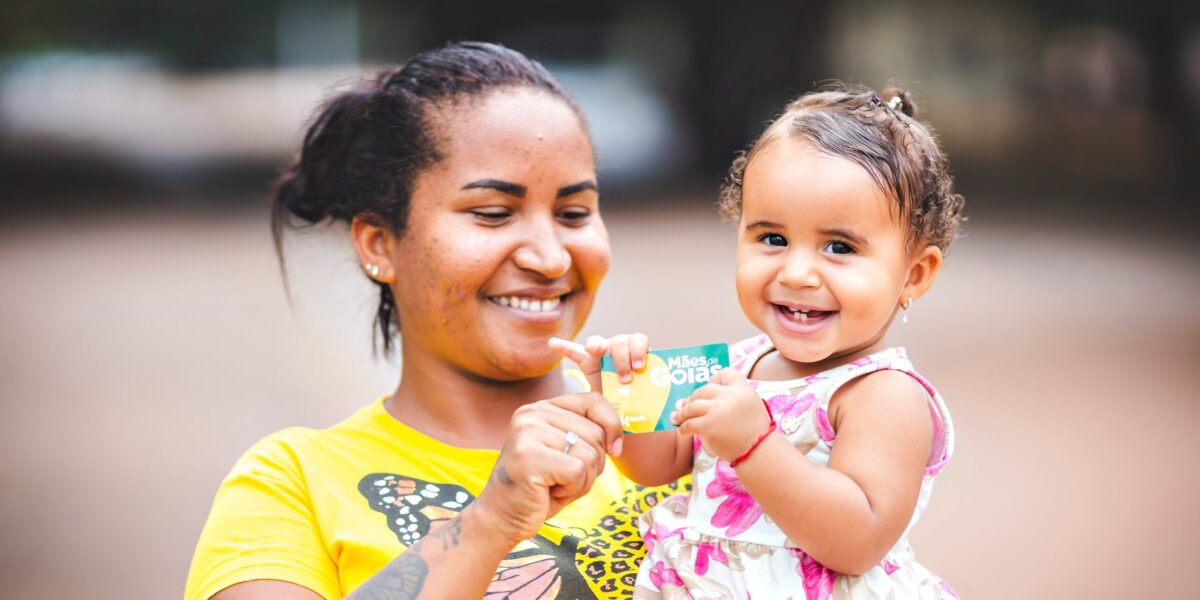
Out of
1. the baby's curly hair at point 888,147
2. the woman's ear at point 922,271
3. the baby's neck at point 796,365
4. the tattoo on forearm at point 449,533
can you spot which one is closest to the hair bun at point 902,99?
the baby's curly hair at point 888,147

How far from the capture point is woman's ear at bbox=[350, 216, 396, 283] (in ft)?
9.51

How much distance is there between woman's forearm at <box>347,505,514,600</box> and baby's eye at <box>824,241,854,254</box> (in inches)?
28.3

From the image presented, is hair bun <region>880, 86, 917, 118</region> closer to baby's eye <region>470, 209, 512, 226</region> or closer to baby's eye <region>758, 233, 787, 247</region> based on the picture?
baby's eye <region>758, 233, 787, 247</region>

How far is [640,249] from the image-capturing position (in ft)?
42.8

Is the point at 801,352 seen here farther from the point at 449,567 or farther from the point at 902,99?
the point at 449,567

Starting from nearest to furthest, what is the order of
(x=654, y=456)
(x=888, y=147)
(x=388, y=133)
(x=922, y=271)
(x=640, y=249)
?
(x=888, y=147), (x=922, y=271), (x=654, y=456), (x=388, y=133), (x=640, y=249)

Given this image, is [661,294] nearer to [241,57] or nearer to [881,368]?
[881,368]

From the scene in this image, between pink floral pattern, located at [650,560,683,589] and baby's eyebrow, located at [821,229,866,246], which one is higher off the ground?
baby's eyebrow, located at [821,229,866,246]

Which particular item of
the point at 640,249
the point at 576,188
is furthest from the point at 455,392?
the point at 640,249

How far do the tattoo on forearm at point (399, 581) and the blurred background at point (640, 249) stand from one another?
1.29m

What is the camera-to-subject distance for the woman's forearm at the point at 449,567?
6.97ft

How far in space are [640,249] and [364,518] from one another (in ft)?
35.1

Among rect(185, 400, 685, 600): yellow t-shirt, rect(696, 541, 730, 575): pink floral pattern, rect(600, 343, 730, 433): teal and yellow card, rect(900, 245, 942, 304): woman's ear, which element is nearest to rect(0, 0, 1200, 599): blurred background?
rect(900, 245, 942, 304): woman's ear

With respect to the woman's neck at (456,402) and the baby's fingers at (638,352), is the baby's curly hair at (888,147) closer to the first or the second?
the baby's fingers at (638,352)
